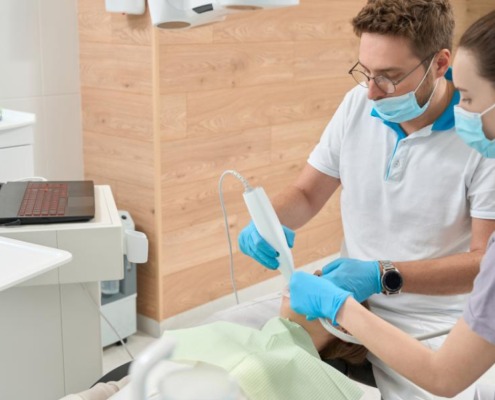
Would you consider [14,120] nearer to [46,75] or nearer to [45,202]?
[46,75]

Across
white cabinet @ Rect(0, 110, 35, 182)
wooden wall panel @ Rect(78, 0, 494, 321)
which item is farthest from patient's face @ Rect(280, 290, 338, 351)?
wooden wall panel @ Rect(78, 0, 494, 321)

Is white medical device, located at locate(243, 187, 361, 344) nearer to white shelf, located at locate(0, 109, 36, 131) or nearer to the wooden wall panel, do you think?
white shelf, located at locate(0, 109, 36, 131)

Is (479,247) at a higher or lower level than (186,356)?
higher

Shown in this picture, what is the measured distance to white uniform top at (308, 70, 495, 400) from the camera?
1.58 meters

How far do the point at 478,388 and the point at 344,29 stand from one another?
2411mm

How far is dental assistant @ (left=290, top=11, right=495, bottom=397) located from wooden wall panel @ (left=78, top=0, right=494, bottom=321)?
56.5 inches

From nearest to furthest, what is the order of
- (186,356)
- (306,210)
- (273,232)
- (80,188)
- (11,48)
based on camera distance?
1. (186,356)
2. (273,232)
3. (80,188)
4. (306,210)
5. (11,48)

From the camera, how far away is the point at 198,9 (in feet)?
4.63

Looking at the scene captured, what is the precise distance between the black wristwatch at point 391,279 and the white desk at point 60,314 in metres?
0.57

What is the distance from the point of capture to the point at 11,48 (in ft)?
8.38

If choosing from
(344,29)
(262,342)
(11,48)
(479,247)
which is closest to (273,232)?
(262,342)

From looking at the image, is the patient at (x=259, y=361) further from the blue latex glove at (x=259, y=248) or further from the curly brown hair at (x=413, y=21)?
the curly brown hair at (x=413, y=21)

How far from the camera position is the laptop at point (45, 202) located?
1.42 metres

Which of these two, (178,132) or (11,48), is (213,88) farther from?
(11,48)
